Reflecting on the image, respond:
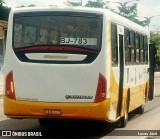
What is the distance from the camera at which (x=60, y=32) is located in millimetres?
10852

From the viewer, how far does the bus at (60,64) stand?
1055cm

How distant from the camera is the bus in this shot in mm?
10547

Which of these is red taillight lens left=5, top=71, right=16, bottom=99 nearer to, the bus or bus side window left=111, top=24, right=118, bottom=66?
the bus

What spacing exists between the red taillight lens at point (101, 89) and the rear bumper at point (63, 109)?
106mm

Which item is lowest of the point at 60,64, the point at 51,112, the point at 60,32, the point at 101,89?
the point at 51,112

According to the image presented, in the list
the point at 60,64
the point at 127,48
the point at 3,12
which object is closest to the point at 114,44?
the point at 60,64

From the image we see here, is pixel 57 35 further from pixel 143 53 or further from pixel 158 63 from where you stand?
pixel 158 63

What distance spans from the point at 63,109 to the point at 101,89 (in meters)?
0.92

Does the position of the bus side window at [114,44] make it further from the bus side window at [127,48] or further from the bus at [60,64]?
the bus side window at [127,48]

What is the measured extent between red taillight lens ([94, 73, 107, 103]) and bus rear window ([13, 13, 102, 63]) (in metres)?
0.62

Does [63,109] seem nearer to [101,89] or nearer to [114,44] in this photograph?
[101,89]

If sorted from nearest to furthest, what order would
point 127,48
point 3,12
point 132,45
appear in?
point 127,48
point 132,45
point 3,12

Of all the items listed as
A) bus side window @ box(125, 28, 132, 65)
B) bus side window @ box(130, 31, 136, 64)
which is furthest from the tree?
bus side window @ box(125, 28, 132, 65)

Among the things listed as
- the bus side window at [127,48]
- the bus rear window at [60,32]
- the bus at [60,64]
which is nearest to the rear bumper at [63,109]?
the bus at [60,64]
